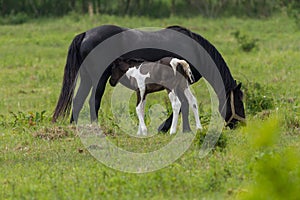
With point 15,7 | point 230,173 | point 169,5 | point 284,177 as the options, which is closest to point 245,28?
point 169,5

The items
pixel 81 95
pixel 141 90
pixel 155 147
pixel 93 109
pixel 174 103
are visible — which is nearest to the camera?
pixel 155 147

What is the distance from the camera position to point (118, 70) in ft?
33.0

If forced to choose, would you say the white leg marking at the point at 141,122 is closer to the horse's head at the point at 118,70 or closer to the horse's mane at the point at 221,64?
the horse's head at the point at 118,70

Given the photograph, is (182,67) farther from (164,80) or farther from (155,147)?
(155,147)

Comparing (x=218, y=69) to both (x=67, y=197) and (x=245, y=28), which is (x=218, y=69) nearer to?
(x=67, y=197)

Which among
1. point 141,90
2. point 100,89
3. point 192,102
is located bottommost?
point 100,89

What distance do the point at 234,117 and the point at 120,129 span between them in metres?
1.55

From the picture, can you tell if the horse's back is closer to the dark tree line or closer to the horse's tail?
the horse's tail

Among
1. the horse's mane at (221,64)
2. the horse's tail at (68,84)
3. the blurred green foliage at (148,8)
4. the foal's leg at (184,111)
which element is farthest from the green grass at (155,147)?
the blurred green foliage at (148,8)

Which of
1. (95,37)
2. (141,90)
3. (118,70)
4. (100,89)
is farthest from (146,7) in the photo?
(141,90)

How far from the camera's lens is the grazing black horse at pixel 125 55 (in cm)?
1003

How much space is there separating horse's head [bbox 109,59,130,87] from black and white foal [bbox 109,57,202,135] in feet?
0.49

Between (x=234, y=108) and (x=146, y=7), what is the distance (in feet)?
78.2

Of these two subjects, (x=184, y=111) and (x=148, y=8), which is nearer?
(x=184, y=111)
